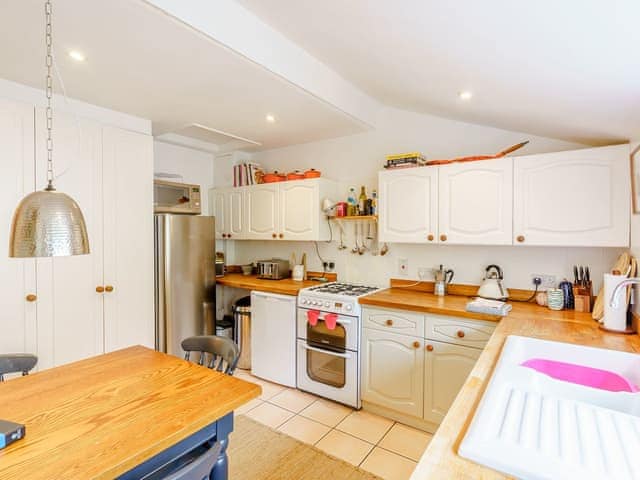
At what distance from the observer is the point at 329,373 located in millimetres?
2787

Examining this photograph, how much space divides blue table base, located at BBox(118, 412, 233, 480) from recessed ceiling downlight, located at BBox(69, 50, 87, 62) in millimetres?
1917

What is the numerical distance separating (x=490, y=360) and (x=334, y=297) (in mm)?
1420

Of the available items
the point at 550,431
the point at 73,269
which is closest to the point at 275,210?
the point at 73,269

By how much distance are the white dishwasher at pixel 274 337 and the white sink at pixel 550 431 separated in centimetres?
197

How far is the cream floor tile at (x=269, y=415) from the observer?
252cm

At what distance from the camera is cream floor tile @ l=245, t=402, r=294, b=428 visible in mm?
2521

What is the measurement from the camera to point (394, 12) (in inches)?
56.5

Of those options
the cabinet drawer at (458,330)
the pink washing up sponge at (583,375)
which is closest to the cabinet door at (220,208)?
the cabinet drawer at (458,330)

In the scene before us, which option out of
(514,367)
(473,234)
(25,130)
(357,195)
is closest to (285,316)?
(357,195)

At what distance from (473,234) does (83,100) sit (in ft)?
9.60

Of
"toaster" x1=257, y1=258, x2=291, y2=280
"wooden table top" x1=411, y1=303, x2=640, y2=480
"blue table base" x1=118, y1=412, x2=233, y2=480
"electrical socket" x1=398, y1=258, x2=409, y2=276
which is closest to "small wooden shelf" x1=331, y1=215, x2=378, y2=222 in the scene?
"electrical socket" x1=398, y1=258, x2=409, y2=276

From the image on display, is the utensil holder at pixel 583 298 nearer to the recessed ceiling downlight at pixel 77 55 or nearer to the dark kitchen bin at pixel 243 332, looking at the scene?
the dark kitchen bin at pixel 243 332

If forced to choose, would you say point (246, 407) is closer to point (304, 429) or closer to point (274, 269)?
point (304, 429)

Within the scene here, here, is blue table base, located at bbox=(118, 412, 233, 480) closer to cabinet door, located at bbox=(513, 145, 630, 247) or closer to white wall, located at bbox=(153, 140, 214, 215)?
cabinet door, located at bbox=(513, 145, 630, 247)
